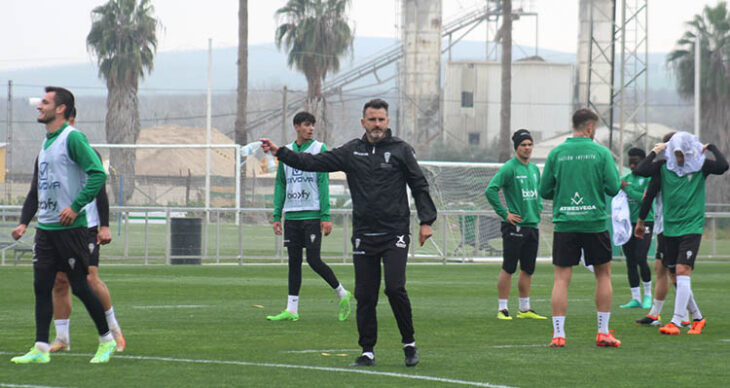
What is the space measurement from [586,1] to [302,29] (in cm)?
2726

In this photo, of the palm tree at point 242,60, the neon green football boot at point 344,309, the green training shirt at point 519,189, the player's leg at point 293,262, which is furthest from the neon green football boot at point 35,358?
the palm tree at point 242,60

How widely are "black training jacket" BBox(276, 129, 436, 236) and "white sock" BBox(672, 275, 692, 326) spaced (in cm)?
368

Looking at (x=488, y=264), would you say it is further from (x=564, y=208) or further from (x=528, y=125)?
(x=528, y=125)

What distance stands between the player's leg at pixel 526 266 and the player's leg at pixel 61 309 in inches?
221

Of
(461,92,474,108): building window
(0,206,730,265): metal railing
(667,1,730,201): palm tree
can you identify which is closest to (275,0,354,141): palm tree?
(461,92,474,108): building window

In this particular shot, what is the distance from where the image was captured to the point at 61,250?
920 cm

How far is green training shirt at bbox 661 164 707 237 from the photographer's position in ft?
38.6

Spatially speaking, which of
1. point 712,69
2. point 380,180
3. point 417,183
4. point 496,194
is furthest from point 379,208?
point 712,69

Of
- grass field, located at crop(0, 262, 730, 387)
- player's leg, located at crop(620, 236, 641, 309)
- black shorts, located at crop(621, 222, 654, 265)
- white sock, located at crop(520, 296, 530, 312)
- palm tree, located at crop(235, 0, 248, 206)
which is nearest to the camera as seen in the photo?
grass field, located at crop(0, 262, 730, 387)

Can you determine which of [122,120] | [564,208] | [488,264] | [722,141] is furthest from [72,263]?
[722,141]

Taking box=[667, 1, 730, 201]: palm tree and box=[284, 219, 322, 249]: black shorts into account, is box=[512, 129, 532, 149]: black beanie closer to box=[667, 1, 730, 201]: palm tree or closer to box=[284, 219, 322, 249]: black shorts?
box=[284, 219, 322, 249]: black shorts

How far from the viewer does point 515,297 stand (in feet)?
57.2

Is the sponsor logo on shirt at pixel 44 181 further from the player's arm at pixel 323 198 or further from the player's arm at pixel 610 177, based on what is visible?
the player's arm at pixel 610 177

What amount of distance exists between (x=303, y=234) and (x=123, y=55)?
164ft
